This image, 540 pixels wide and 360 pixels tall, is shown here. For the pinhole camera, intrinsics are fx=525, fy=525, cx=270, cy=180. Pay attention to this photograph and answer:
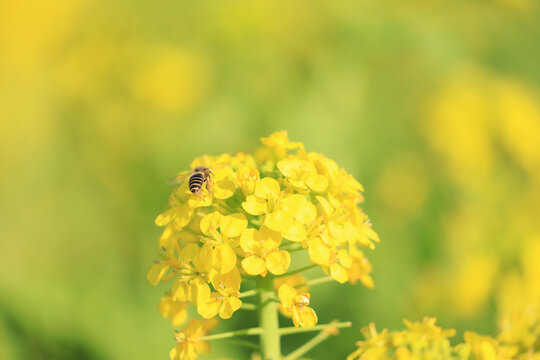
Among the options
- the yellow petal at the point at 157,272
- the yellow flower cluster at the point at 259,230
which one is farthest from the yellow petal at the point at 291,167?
the yellow petal at the point at 157,272

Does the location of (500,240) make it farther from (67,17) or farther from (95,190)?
(67,17)

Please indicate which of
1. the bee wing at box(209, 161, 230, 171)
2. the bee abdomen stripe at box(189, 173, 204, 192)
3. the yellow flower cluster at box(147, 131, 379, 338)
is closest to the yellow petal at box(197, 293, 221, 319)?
the yellow flower cluster at box(147, 131, 379, 338)

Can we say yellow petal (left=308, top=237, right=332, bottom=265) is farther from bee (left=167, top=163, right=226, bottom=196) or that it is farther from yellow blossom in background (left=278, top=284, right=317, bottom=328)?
bee (left=167, top=163, right=226, bottom=196)

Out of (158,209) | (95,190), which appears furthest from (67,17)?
(158,209)

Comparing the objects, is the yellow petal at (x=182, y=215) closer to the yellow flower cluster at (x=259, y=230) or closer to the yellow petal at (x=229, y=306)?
the yellow flower cluster at (x=259, y=230)

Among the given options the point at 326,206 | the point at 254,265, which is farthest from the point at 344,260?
the point at 254,265

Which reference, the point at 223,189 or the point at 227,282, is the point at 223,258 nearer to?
the point at 227,282
